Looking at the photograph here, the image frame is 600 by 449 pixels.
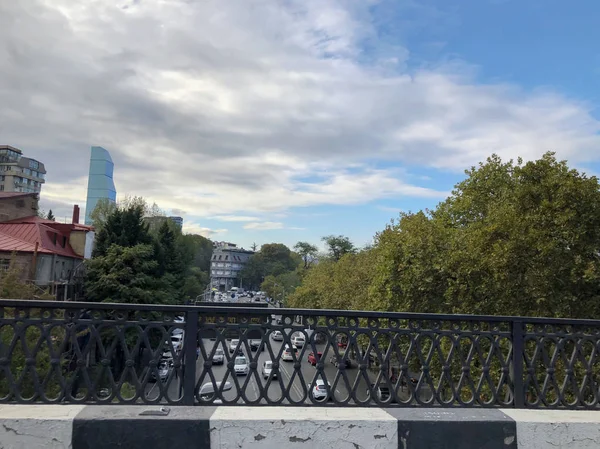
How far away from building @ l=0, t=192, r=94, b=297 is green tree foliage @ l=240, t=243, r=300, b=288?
8128 cm

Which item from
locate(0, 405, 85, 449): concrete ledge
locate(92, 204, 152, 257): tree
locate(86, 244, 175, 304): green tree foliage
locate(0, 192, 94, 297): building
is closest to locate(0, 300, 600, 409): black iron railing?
locate(0, 405, 85, 449): concrete ledge

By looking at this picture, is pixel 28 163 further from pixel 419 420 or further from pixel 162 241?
pixel 419 420

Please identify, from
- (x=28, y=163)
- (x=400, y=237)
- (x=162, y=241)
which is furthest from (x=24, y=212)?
(x=28, y=163)

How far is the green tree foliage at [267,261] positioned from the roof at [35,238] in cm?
8274

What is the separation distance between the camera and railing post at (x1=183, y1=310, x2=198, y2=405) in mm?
2922

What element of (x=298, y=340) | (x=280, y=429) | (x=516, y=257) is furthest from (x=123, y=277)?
(x=280, y=429)

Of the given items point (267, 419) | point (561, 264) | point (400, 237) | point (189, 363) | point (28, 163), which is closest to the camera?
point (267, 419)

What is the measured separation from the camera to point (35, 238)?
29.9 meters

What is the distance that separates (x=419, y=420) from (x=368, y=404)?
38cm

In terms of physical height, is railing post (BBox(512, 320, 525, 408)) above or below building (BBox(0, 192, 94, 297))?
below

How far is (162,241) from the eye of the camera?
136ft

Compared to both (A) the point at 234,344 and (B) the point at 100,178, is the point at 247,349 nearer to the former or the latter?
(A) the point at 234,344

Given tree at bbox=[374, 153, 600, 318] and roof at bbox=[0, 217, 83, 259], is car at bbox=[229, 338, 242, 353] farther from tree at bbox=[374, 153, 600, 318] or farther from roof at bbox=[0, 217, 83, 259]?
roof at bbox=[0, 217, 83, 259]

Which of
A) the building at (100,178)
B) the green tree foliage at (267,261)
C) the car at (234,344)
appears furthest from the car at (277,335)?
the green tree foliage at (267,261)
